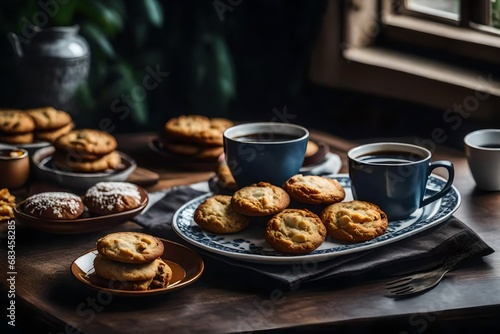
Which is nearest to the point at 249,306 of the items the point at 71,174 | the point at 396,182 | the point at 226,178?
the point at 396,182

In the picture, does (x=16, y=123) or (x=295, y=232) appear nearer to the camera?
(x=295, y=232)

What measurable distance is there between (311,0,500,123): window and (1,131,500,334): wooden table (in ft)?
3.52

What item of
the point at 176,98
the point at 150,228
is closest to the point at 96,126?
the point at 176,98

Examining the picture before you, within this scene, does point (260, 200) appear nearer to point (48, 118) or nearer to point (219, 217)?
point (219, 217)

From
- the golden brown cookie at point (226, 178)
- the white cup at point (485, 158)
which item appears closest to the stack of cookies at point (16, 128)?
the golden brown cookie at point (226, 178)

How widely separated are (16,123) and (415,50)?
1342 millimetres

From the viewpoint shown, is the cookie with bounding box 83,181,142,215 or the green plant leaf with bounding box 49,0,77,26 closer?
the cookie with bounding box 83,181,142,215

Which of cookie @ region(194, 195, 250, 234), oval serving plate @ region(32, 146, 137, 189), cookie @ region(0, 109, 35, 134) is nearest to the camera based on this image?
cookie @ region(194, 195, 250, 234)

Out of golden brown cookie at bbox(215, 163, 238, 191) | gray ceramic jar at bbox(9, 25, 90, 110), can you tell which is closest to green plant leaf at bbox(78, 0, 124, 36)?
gray ceramic jar at bbox(9, 25, 90, 110)

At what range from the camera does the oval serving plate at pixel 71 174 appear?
6.83ft

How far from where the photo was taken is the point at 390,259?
162cm

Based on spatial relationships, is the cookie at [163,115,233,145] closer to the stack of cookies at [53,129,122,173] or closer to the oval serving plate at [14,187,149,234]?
the stack of cookies at [53,129,122,173]

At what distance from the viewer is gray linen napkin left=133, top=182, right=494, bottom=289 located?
1.58 meters

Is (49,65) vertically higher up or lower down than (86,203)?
higher up
